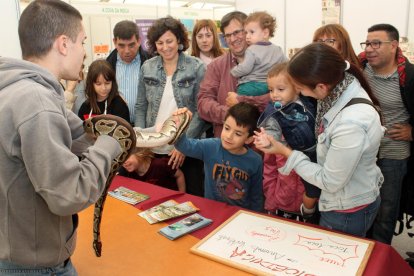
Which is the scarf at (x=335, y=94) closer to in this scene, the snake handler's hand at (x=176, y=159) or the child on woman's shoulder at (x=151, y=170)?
the snake handler's hand at (x=176, y=159)

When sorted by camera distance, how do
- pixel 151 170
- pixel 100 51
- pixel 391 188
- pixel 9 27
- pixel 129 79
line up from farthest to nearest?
1. pixel 100 51
2. pixel 9 27
3. pixel 129 79
4. pixel 151 170
5. pixel 391 188

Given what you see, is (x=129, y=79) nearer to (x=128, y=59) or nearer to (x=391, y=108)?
(x=128, y=59)

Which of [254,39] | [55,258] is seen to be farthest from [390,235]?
[55,258]

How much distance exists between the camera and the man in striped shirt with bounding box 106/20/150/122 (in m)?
3.90

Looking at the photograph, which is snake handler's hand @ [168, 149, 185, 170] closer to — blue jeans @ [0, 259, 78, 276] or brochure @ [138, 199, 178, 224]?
brochure @ [138, 199, 178, 224]

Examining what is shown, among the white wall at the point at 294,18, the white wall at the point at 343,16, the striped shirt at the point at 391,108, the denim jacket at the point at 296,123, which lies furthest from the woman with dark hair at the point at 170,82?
the white wall at the point at 294,18

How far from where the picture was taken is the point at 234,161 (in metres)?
2.66

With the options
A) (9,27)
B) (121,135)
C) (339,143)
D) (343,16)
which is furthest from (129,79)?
(343,16)

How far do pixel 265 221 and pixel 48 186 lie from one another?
125 centimetres

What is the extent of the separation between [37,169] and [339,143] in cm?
141

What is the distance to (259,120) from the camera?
2617 mm

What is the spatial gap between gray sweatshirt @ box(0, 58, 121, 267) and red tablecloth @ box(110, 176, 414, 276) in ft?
2.68

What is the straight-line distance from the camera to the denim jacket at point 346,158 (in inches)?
71.5

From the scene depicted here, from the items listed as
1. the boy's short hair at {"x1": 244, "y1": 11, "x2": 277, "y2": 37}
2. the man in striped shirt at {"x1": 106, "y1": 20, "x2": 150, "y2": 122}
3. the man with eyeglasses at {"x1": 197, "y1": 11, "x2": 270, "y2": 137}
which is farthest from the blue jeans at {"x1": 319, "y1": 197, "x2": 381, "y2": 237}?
the man in striped shirt at {"x1": 106, "y1": 20, "x2": 150, "y2": 122}
